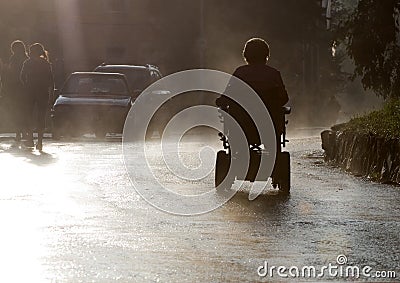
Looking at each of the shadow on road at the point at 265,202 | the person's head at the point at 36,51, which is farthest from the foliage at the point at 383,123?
the person's head at the point at 36,51

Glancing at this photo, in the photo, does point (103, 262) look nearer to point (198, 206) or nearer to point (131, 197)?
point (198, 206)

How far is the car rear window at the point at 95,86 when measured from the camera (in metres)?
29.7

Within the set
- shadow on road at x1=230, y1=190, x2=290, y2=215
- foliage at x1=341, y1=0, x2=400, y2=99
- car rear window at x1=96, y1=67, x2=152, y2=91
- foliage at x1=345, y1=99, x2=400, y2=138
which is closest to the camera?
shadow on road at x1=230, y1=190, x2=290, y2=215

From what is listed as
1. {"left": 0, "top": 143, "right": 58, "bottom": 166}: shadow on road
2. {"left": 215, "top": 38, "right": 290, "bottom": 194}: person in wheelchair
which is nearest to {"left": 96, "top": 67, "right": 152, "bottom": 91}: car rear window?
{"left": 0, "top": 143, "right": 58, "bottom": 166}: shadow on road

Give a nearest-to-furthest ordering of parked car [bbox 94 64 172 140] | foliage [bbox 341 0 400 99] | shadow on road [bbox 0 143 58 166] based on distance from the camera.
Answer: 1. shadow on road [bbox 0 143 58 166]
2. foliage [bbox 341 0 400 99]
3. parked car [bbox 94 64 172 140]

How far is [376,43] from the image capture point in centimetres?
2697

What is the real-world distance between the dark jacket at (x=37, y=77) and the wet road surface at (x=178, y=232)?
711 cm

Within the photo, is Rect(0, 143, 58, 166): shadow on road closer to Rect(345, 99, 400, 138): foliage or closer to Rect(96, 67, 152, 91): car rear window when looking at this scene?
Rect(345, 99, 400, 138): foliage

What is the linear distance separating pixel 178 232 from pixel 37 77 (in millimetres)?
13533

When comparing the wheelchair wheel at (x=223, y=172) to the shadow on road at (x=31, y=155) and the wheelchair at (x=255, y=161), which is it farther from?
the shadow on road at (x=31, y=155)

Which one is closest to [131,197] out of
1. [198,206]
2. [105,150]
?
[198,206]

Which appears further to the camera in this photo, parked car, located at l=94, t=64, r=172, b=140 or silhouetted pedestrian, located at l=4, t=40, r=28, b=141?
parked car, located at l=94, t=64, r=172, b=140

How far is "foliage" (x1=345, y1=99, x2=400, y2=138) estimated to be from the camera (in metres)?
15.8

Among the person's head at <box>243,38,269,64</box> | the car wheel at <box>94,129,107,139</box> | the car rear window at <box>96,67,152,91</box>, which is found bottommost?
the car wheel at <box>94,129,107,139</box>
